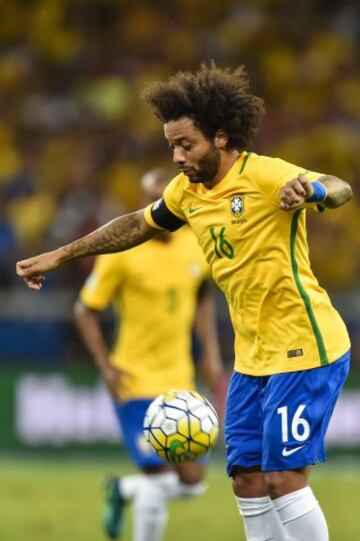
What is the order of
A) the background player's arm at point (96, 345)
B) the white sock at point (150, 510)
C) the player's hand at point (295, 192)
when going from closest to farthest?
the player's hand at point (295, 192) < the white sock at point (150, 510) < the background player's arm at point (96, 345)

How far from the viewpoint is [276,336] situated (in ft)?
18.7

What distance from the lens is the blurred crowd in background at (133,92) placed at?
15758 millimetres

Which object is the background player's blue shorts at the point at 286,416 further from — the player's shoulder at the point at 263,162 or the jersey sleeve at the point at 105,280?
the jersey sleeve at the point at 105,280

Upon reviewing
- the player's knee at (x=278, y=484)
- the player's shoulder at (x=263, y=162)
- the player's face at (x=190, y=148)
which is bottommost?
the player's knee at (x=278, y=484)

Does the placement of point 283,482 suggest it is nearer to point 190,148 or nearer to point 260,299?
point 260,299

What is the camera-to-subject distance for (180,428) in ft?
19.7

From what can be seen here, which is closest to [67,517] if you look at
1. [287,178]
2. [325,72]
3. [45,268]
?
[45,268]

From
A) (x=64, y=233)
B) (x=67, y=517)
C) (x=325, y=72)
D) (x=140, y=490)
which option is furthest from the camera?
(x=325, y=72)

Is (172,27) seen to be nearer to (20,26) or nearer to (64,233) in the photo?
(20,26)

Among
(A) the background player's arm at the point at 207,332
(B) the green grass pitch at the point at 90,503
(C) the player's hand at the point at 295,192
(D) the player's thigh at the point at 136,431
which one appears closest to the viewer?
(C) the player's hand at the point at 295,192

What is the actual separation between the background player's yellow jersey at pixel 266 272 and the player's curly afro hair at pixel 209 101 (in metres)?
0.17

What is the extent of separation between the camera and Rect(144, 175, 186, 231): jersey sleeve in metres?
6.04

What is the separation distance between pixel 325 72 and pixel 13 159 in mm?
4208

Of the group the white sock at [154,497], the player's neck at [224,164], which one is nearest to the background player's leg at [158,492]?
the white sock at [154,497]
